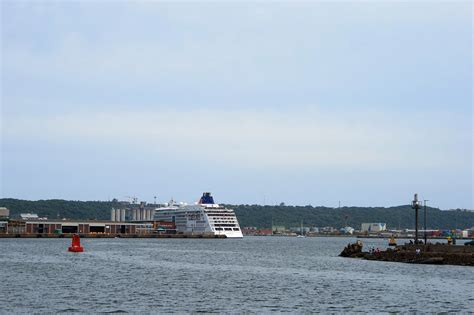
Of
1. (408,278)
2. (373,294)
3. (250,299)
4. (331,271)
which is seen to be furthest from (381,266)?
(250,299)

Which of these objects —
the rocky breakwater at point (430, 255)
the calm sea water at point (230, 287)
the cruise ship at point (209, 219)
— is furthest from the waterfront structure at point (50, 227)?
the calm sea water at point (230, 287)

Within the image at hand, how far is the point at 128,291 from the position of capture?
49125mm

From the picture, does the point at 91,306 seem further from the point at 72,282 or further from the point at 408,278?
the point at 408,278

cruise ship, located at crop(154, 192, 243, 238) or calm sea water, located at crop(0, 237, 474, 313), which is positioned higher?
cruise ship, located at crop(154, 192, 243, 238)

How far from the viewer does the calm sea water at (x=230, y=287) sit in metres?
42.2

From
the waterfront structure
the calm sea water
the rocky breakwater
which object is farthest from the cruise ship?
the calm sea water

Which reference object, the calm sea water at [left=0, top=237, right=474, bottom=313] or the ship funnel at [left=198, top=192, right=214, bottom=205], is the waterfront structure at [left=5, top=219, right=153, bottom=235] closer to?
the ship funnel at [left=198, top=192, right=214, bottom=205]

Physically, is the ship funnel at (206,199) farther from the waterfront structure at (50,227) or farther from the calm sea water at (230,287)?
the calm sea water at (230,287)

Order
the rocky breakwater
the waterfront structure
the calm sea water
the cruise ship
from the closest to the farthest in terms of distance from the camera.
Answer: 1. the calm sea water
2. the rocky breakwater
3. the cruise ship
4. the waterfront structure

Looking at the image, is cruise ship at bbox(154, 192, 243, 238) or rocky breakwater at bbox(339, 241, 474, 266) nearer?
rocky breakwater at bbox(339, 241, 474, 266)

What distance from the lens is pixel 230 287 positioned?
53.2 meters

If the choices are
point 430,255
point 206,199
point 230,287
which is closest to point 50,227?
point 206,199

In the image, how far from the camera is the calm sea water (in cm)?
4222

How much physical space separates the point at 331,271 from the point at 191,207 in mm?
130205
